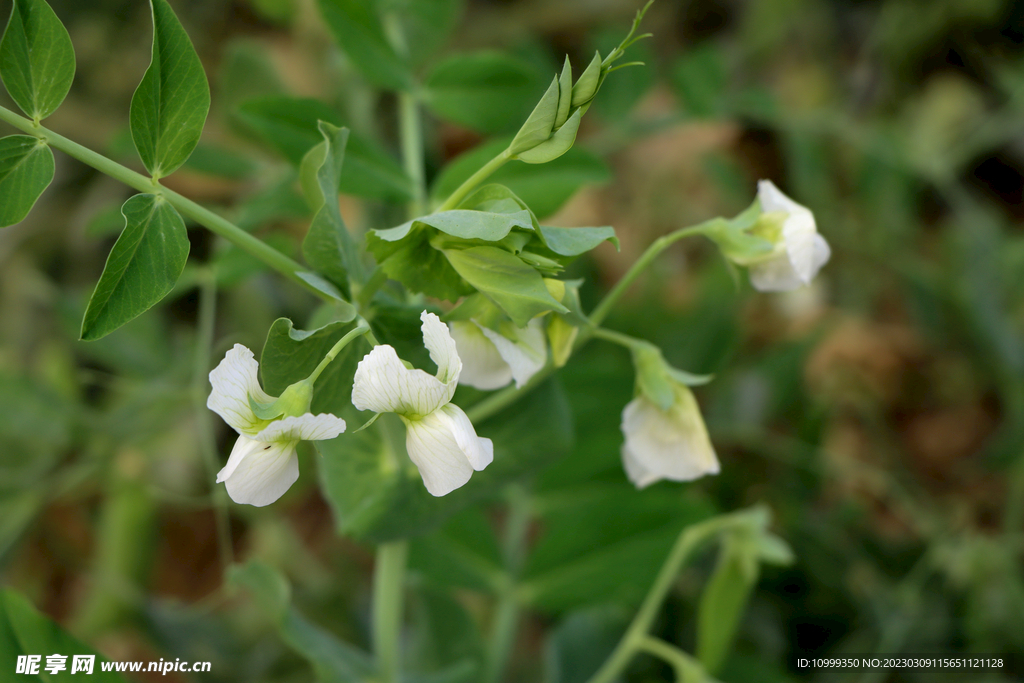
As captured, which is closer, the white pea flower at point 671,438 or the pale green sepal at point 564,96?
the pale green sepal at point 564,96

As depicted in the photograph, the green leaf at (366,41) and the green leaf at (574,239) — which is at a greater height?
the green leaf at (366,41)

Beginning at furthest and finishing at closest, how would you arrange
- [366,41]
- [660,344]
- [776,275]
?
[660,344] → [366,41] → [776,275]

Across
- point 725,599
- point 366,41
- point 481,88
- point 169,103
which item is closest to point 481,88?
point 481,88

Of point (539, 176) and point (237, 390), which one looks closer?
point (237, 390)

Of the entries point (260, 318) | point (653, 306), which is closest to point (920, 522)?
point (653, 306)

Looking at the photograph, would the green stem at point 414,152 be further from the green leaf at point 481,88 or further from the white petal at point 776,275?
the white petal at point 776,275

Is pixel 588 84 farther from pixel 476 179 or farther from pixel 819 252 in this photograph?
pixel 819 252

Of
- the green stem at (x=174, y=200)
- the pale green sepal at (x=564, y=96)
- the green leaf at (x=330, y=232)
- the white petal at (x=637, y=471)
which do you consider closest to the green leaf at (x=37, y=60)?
the green stem at (x=174, y=200)

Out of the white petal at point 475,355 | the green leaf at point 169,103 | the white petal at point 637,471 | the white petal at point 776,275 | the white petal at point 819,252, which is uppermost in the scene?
the green leaf at point 169,103
